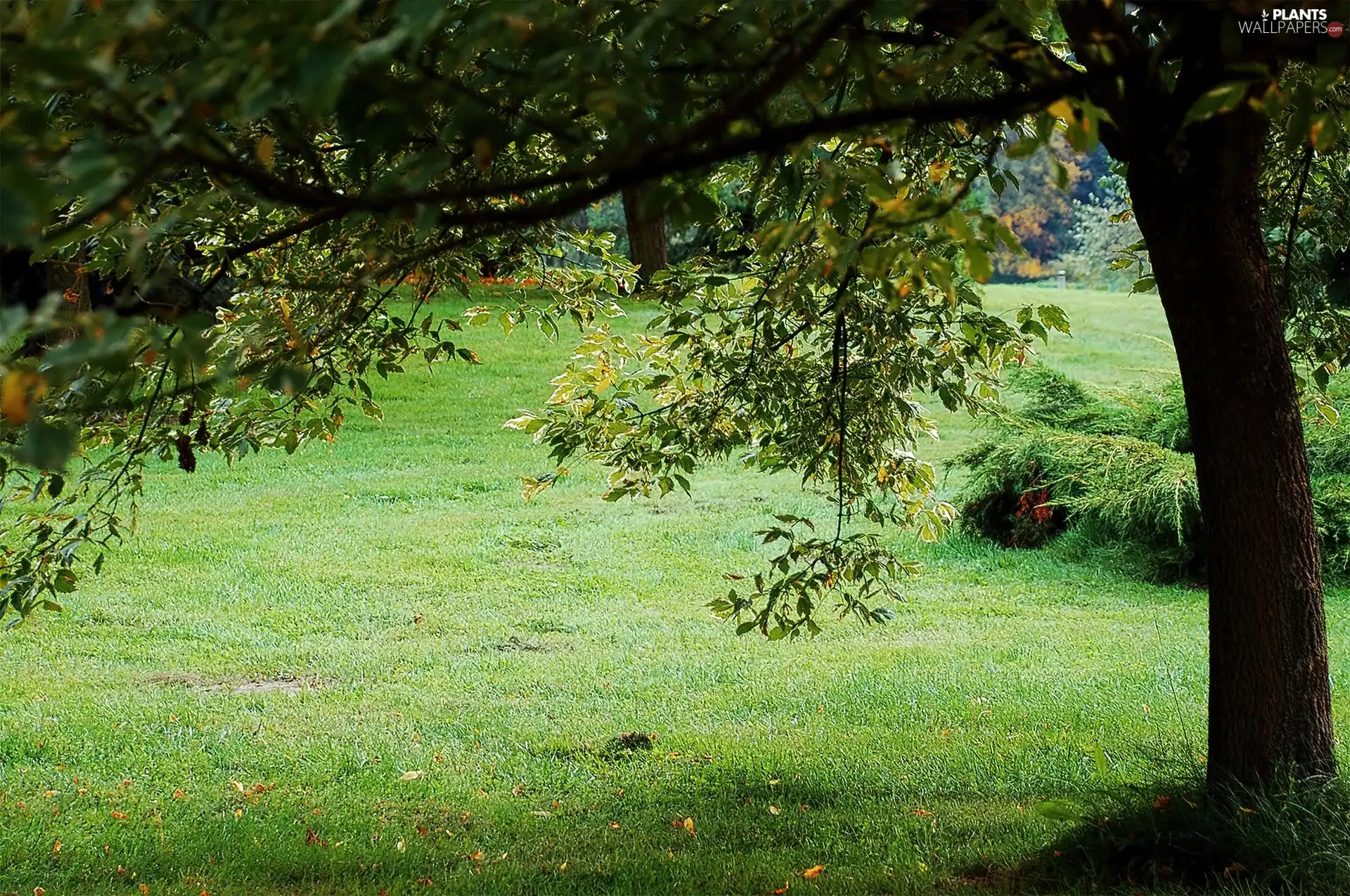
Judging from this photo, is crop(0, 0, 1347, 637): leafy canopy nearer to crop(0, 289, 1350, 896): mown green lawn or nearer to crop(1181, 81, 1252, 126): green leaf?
crop(1181, 81, 1252, 126): green leaf

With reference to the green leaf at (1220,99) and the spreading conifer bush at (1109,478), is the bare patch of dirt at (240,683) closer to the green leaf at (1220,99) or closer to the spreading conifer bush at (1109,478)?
the spreading conifer bush at (1109,478)

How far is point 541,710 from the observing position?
6969 mm

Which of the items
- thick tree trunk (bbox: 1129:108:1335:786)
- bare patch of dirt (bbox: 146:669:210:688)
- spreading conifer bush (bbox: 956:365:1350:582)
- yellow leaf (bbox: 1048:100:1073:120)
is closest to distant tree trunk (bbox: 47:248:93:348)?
yellow leaf (bbox: 1048:100:1073:120)

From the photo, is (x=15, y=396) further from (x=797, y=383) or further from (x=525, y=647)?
(x=525, y=647)

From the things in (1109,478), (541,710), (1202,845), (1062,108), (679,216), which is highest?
(1062,108)

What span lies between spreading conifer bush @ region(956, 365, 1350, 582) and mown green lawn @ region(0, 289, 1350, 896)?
1.47ft

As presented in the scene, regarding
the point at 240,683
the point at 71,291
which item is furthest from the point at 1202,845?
the point at 240,683

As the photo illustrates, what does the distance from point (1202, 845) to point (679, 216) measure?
2876 millimetres

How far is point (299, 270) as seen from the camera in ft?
13.9

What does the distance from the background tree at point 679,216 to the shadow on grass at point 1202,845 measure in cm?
14

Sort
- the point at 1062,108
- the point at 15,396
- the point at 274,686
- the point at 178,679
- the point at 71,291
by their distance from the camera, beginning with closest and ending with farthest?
the point at 15,396 → the point at 1062,108 → the point at 71,291 → the point at 274,686 → the point at 178,679

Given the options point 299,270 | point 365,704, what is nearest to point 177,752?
point 365,704

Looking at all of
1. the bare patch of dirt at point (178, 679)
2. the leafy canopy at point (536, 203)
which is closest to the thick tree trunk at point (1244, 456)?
the leafy canopy at point (536, 203)

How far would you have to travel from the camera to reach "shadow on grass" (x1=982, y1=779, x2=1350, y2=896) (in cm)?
352
